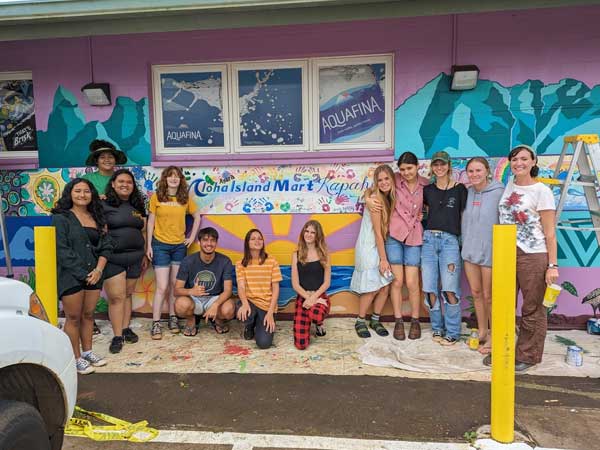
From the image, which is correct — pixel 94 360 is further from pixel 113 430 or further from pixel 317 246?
pixel 317 246

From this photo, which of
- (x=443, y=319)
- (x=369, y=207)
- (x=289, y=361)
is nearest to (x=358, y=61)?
(x=369, y=207)

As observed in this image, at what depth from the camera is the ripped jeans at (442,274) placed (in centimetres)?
445

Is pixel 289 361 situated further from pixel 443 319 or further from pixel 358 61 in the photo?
pixel 358 61

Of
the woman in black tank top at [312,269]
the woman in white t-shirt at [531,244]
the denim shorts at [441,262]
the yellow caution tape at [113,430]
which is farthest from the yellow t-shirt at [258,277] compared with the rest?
the woman in white t-shirt at [531,244]

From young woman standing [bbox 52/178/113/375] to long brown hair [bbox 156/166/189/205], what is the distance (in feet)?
2.93

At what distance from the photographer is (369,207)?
15.7 ft

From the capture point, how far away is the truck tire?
69.8 inches

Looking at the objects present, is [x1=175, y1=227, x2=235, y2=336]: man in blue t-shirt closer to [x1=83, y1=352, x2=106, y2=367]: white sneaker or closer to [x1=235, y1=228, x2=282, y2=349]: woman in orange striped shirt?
[x1=235, y1=228, x2=282, y2=349]: woman in orange striped shirt

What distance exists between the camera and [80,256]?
3.85 meters

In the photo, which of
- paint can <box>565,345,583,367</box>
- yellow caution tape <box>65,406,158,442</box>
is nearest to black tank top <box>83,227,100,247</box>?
yellow caution tape <box>65,406,158,442</box>

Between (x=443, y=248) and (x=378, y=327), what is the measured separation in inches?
43.6

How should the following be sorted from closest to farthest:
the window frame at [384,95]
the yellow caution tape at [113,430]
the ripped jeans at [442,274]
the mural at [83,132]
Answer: the yellow caution tape at [113,430], the ripped jeans at [442,274], the window frame at [384,95], the mural at [83,132]

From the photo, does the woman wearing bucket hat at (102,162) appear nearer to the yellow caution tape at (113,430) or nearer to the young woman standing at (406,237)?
the yellow caution tape at (113,430)

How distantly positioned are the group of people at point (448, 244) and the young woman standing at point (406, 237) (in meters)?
0.01
